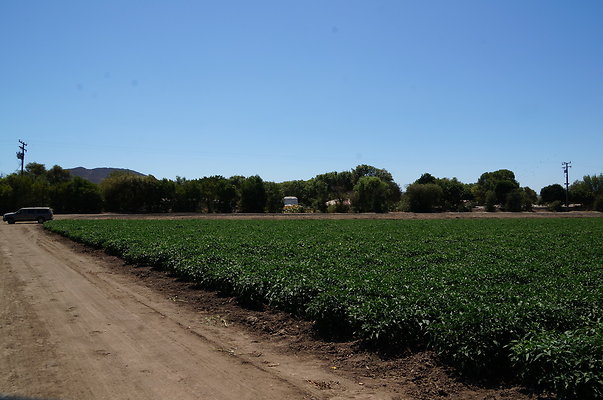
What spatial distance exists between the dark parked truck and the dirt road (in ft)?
142

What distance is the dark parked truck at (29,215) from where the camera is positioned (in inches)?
1971

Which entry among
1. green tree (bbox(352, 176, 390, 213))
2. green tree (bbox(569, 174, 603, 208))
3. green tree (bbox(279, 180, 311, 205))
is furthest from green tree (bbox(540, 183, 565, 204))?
green tree (bbox(279, 180, 311, 205))

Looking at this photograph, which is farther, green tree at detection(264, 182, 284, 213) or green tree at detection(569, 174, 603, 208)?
green tree at detection(569, 174, 603, 208)

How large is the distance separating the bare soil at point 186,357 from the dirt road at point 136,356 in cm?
2

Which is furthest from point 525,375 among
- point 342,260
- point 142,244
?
point 142,244

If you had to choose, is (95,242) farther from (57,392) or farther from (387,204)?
(387,204)

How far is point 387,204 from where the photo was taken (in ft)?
287

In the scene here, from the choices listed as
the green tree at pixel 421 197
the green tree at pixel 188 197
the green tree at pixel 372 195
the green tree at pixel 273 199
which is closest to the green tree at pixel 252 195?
the green tree at pixel 273 199

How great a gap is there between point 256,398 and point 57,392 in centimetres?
275

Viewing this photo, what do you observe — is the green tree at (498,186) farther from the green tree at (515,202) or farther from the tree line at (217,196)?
the green tree at (515,202)

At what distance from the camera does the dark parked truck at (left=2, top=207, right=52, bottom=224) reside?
50.1 m

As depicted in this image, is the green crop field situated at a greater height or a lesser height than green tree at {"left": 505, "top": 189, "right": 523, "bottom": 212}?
lesser

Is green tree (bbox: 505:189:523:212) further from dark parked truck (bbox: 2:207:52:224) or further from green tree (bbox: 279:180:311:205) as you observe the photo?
dark parked truck (bbox: 2:207:52:224)

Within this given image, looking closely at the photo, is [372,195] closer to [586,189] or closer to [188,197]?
[188,197]
